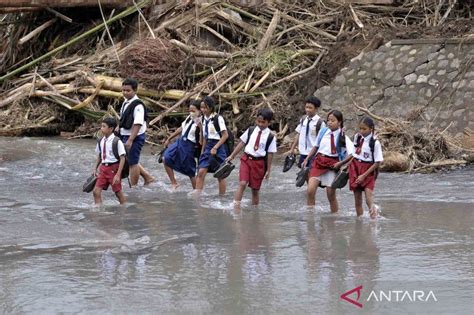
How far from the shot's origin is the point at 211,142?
1194 centimetres

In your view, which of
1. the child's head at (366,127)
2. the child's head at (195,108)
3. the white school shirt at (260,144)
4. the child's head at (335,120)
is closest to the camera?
the child's head at (366,127)

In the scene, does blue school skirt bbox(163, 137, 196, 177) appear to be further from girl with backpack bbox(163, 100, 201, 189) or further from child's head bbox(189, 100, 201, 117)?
child's head bbox(189, 100, 201, 117)

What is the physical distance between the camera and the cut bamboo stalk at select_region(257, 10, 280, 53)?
1741cm

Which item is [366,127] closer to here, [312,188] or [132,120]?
[312,188]

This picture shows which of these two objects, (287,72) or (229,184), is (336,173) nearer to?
(229,184)

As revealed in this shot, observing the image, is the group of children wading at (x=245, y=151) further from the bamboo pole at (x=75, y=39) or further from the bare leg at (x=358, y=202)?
the bamboo pole at (x=75, y=39)

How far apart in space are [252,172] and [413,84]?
18.3ft

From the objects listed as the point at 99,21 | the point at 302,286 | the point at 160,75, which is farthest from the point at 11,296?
the point at 99,21

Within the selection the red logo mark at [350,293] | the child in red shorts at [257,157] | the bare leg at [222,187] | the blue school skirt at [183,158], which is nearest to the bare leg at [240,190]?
the child in red shorts at [257,157]

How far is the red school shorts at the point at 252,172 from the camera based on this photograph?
10.6 meters

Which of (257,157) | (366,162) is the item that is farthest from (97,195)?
(366,162)

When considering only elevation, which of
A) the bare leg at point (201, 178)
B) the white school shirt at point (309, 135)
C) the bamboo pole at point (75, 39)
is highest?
the bamboo pole at point (75, 39)

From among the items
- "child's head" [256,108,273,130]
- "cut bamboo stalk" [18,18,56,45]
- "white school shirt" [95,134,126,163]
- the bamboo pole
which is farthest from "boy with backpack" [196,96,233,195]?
"cut bamboo stalk" [18,18,56,45]

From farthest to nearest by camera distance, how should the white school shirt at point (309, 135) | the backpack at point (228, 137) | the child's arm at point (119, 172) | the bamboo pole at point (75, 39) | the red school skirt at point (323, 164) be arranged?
the bamboo pole at point (75, 39), the backpack at point (228, 137), the white school shirt at point (309, 135), the child's arm at point (119, 172), the red school skirt at point (323, 164)
